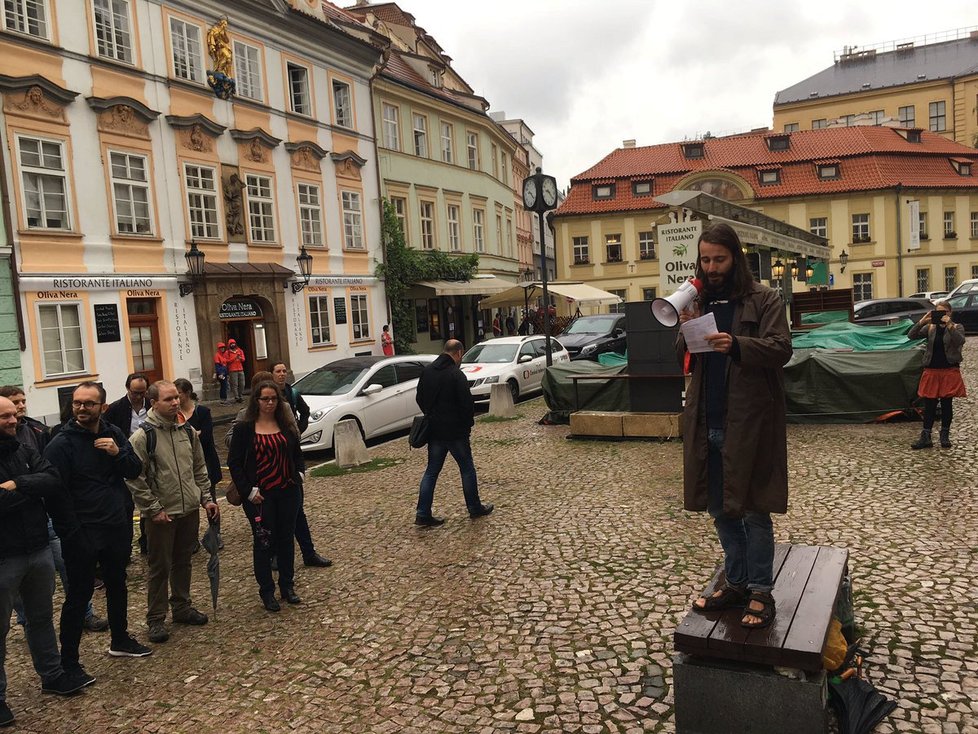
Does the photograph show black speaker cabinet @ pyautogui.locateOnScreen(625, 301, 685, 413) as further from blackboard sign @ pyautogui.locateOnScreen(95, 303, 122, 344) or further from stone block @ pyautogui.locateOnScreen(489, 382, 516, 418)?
blackboard sign @ pyautogui.locateOnScreen(95, 303, 122, 344)

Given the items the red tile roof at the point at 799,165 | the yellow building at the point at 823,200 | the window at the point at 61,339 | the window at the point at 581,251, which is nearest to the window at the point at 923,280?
the yellow building at the point at 823,200

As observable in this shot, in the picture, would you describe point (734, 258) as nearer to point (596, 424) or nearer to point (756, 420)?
point (756, 420)

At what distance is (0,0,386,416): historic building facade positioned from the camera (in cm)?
1744

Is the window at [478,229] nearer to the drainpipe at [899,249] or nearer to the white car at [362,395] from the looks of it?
the white car at [362,395]

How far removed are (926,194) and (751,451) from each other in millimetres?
52582

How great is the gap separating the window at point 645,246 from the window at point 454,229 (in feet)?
61.0

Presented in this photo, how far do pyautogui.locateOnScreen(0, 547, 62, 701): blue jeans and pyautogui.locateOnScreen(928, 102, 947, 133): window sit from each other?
256 ft

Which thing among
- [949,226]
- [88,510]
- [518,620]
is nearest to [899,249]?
[949,226]

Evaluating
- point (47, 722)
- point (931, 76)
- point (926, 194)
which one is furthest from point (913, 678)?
point (931, 76)

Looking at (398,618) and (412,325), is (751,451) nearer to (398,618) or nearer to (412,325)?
(398,618)

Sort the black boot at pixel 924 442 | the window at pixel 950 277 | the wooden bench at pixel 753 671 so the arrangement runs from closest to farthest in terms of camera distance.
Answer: the wooden bench at pixel 753 671, the black boot at pixel 924 442, the window at pixel 950 277

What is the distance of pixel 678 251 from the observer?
11188mm

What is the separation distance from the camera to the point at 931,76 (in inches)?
2685

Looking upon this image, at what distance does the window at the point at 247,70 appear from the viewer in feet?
75.0
